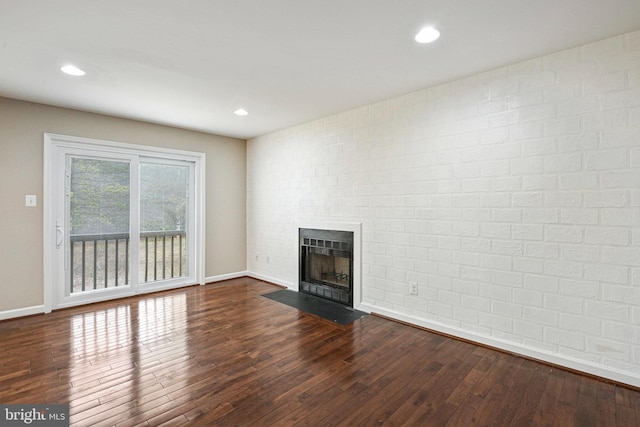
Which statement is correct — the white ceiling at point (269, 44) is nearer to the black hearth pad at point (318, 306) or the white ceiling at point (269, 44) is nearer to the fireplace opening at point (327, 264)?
the fireplace opening at point (327, 264)

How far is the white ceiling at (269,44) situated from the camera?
6.48 feet

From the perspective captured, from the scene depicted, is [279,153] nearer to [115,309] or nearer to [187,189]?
[187,189]

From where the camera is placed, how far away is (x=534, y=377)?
2365mm

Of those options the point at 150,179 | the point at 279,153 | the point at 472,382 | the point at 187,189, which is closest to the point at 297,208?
the point at 279,153

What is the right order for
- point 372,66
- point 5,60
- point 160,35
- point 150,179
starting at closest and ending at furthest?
point 160,35 → point 5,60 → point 372,66 → point 150,179

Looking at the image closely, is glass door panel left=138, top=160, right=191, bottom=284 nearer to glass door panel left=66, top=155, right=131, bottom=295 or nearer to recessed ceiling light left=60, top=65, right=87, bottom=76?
glass door panel left=66, top=155, right=131, bottom=295

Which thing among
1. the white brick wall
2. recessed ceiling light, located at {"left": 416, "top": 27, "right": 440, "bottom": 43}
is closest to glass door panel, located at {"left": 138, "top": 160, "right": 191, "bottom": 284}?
the white brick wall

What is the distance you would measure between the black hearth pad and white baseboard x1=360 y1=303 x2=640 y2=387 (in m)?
0.51

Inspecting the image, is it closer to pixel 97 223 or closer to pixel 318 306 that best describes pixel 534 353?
pixel 318 306

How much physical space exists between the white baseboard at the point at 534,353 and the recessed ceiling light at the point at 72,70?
3982 mm

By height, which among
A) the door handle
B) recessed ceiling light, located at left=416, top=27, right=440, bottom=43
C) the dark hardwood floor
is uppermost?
recessed ceiling light, located at left=416, top=27, right=440, bottom=43

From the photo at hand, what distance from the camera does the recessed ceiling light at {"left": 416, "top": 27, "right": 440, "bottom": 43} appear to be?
2.21m

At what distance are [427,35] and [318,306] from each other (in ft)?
10.5

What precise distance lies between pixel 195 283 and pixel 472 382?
429cm
